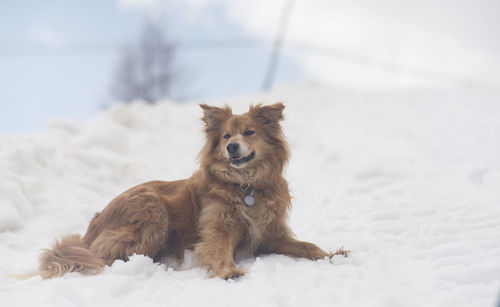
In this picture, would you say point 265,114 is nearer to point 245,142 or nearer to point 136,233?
point 245,142

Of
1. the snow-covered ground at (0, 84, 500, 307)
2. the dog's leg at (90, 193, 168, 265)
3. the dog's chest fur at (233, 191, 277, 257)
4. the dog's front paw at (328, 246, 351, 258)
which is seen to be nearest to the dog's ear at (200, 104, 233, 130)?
the snow-covered ground at (0, 84, 500, 307)

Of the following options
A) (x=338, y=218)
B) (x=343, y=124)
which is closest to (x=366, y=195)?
(x=338, y=218)

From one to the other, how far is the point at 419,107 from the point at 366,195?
286 inches

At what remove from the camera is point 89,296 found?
246 centimetres

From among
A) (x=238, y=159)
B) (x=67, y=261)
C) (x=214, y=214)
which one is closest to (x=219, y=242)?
(x=214, y=214)

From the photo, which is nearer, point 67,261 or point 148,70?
point 67,261

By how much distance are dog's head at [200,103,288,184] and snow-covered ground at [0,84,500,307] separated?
1.52 ft

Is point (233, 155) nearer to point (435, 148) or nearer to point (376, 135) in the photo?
point (435, 148)

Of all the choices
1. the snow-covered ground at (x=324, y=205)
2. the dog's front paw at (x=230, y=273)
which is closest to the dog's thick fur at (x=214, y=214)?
the dog's front paw at (x=230, y=273)

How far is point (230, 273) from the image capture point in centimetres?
288

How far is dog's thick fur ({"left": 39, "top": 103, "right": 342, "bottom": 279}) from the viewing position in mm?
3137

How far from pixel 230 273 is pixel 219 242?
1.25ft

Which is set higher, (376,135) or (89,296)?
(376,135)

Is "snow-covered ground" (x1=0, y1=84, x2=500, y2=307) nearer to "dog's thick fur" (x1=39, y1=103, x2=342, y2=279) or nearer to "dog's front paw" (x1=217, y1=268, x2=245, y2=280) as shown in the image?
"dog's front paw" (x1=217, y1=268, x2=245, y2=280)
